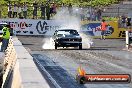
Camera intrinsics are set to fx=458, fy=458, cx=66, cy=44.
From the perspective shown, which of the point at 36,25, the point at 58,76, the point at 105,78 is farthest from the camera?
the point at 36,25

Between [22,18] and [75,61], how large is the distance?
23180mm

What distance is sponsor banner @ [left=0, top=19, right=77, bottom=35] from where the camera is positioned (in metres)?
44.2

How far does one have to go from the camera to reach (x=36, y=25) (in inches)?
1756

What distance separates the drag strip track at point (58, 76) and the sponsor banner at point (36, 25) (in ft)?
73.8

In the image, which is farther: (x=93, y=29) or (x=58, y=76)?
(x=93, y=29)

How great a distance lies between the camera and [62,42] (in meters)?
29.8

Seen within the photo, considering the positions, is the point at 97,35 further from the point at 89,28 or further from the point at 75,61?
the point at 75,61

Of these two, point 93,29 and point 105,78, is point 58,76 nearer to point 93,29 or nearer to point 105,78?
point 105,78

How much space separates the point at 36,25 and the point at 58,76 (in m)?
28.6

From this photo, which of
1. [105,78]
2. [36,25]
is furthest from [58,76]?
[36,25]

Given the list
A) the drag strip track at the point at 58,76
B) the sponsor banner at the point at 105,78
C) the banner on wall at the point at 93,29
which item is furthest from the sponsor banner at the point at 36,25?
the sponsor banner at the point at 105,78

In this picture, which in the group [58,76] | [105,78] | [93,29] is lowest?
[93,29]

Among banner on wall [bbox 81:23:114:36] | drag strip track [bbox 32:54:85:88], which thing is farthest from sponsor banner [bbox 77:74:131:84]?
banner on wall [bbox 81:23:114:36]

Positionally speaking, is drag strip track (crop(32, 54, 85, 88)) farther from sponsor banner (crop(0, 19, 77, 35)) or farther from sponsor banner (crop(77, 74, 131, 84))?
sponsor banner (crop(0, 19, 77, 35))
